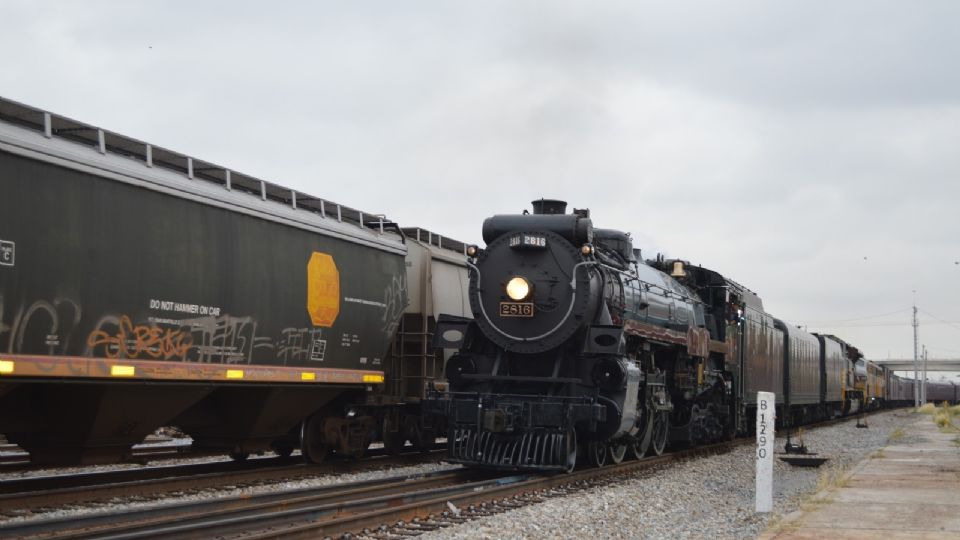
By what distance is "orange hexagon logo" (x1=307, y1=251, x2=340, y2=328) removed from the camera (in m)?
13.5

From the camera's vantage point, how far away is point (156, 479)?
11.5m

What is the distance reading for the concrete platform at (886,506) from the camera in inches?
352

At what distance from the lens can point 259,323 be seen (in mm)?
12430

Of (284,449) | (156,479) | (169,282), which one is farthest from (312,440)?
(169,282)

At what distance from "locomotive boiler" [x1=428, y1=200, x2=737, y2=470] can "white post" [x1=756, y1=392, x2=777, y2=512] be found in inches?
75.2

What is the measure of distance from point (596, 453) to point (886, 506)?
462cm

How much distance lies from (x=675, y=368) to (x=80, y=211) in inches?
439

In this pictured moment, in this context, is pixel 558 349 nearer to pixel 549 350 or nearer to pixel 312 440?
pixel 549 350

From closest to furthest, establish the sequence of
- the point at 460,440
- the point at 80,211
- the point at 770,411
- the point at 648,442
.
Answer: the point at 80,211 → the point at 770,411 → the point at 460,440 → the point at 648,442

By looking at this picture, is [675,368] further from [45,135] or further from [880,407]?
[880,407]

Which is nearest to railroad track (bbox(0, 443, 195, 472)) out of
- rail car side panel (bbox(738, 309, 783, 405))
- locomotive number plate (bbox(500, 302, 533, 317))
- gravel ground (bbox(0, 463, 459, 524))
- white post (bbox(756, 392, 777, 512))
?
gravel ground (bbox(0, 463, 459, 524))

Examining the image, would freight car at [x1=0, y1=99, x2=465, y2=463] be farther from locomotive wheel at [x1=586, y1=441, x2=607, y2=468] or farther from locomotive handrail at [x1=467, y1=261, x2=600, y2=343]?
locomotive wheel at [x1=586, y1=441, x2=607, y2=468]

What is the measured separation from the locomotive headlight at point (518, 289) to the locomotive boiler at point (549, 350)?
1 centimetres

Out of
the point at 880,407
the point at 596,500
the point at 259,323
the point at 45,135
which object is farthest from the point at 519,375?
the point at 880,407
